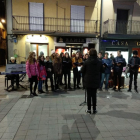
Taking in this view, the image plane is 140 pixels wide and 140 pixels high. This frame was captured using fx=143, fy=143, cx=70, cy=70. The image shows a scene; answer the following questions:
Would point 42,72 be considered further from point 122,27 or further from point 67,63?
point 122,27

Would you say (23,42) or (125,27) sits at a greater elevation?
(125,27)

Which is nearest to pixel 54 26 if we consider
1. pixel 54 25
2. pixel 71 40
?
pixel 54 25

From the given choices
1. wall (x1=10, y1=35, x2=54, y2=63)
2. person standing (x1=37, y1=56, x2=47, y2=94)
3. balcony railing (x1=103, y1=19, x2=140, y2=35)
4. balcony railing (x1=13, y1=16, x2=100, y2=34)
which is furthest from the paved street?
balcony railing (x1=103, y1=19, x2=140, y2=35)

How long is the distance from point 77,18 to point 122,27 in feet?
14.8

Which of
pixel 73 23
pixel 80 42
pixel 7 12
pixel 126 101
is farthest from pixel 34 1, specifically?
pixel 126 101

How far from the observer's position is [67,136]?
10.6 feet

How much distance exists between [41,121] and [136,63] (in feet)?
17.3

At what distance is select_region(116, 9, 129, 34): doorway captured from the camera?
13883mm

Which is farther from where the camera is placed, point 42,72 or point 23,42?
point 23,42

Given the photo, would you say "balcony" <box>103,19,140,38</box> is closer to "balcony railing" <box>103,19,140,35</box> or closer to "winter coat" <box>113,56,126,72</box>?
"balcony railing" <box>103,19,140,35</box>

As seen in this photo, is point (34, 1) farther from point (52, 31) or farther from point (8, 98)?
point (8, 98)

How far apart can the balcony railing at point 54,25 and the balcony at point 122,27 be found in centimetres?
102

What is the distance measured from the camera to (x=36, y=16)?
12984 mm

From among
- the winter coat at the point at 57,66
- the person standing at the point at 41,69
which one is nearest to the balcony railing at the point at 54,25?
the winter coat at the point at 57,66
